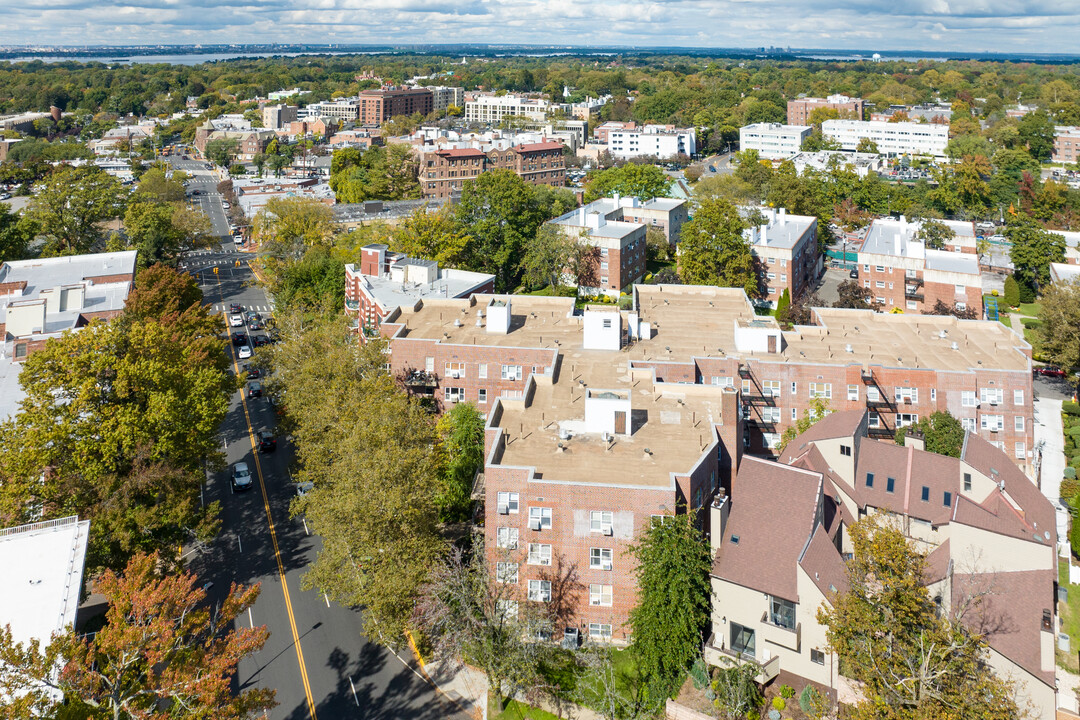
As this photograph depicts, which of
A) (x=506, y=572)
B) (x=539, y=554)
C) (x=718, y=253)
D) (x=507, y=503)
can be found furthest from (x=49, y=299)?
(x=718, y=253)

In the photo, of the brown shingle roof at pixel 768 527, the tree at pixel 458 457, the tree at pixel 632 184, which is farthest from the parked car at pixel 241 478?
the tree at pixel 632 184

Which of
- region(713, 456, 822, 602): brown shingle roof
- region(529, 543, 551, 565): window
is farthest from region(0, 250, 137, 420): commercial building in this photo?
A: region(713, 456, 822, 602): brown shingle roof

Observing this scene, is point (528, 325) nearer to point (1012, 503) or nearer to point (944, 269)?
point (1012, 503)

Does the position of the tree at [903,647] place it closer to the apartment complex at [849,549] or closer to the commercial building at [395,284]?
the apartment complex at [849,549]

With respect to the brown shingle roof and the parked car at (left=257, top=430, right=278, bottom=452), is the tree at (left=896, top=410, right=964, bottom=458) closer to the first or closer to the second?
the brown shingle roof

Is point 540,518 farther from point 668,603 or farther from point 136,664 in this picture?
point 136,664

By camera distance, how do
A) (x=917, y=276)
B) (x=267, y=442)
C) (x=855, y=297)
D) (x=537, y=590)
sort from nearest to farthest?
(x=537, y=590) < (x=267, y=442) < (x=855, y=297) < (x=917, y=276)
